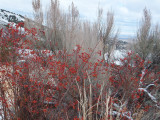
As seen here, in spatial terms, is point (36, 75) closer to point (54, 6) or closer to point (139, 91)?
point (139, 91)

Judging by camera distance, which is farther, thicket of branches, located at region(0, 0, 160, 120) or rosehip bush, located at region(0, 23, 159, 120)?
thicket of branches, located at region(0, 0, 160, 120)

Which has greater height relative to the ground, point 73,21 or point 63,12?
point 63,12

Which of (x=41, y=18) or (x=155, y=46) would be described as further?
(x=41, y=18)

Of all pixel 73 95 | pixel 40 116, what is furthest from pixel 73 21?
pixel 40 116

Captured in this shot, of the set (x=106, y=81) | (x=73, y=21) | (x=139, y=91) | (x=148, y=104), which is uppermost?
(x=73, y=21)

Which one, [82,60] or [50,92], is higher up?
[82,60]

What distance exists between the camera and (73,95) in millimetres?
3467

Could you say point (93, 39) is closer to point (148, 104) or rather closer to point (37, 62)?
point (148, 104)

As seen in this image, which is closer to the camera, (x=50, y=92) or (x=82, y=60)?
(x=50, y=92)

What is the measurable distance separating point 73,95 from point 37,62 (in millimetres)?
1127

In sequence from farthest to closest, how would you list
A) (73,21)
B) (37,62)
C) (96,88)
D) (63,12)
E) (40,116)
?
1. (63,12)
2. (73,21)
3. (96,88)
4. (37,62)
5. (40,116)

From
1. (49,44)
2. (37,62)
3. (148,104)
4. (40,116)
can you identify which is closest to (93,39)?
Answer: (49,44)

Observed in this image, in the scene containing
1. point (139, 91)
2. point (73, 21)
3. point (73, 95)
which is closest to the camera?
point (73, 95)

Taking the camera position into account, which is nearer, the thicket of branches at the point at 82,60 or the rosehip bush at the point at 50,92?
the rosehip bush at the point at 50,92
